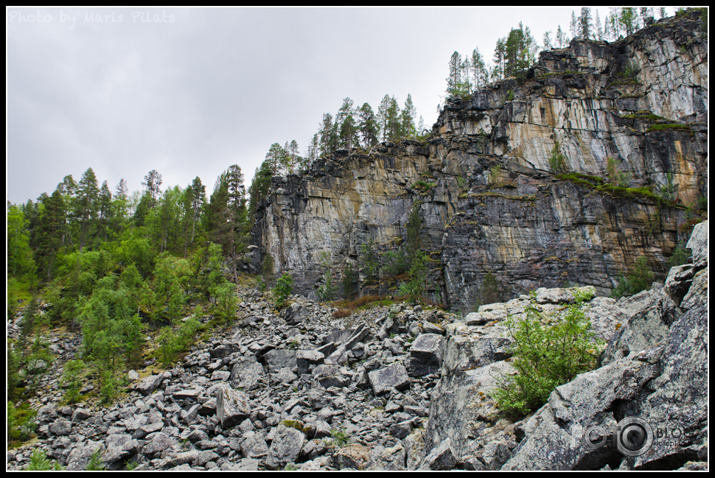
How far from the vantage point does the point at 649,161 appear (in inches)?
2446

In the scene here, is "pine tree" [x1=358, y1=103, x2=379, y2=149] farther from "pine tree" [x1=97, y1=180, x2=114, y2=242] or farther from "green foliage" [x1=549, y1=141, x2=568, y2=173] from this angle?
"pine tree" [x1=97, y1=180, x2=114, y2=242]

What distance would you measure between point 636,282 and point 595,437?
148ft

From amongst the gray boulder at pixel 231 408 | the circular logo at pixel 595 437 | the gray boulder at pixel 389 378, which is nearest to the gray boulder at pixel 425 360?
the gray boulder at pixel 389 378

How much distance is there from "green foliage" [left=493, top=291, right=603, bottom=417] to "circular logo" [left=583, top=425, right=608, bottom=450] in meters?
2.12

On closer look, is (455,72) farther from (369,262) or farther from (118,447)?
(118,447)

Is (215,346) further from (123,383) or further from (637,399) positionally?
(637,399)

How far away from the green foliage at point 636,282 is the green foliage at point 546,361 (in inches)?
1586

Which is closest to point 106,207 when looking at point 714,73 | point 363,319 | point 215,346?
point 215,346

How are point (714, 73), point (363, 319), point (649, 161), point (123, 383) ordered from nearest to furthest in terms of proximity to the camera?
1. point (714, 73)
2. point (123, 383)
3. point (363, 319)
4. point (649, 161)

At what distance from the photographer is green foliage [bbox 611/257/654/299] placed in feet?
136

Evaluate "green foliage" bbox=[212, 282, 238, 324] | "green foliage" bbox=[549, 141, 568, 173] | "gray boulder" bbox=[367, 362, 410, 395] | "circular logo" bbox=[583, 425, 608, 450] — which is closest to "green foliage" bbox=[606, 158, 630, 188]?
"green foliage" bbox=[549, 141, 568, 173]

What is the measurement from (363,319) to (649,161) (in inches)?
2292

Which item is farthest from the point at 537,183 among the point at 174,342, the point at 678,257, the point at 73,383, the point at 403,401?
the point at 73,383

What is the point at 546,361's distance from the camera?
9.20m
